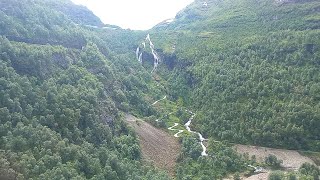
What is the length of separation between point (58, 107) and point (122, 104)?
46.4m

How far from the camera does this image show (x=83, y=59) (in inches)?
6742

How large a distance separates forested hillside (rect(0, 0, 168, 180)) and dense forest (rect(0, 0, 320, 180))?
0.89 ft

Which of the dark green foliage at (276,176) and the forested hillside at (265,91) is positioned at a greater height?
the forested hillside at (265,91)

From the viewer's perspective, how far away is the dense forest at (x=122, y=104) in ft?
336

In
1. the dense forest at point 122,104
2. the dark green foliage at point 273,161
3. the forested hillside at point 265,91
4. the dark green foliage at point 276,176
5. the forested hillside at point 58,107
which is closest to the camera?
the forested hillside at point 58,107

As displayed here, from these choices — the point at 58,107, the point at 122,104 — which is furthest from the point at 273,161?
the point at 58,107

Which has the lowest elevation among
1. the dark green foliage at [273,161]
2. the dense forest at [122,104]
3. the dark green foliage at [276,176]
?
the dark green foliage at [273,161]

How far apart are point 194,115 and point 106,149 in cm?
6312

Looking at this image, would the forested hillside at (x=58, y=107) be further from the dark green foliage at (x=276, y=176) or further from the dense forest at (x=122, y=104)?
the dark green foliage at (x=276, y=176)

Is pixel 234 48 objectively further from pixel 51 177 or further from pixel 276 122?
pixel 51 177

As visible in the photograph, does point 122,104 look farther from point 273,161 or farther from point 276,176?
point 276,176

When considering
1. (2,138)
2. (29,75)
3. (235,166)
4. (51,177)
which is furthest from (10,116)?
(235,166)

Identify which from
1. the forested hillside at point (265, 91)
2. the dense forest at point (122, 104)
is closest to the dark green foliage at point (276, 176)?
the dense forest at point (122, 104)

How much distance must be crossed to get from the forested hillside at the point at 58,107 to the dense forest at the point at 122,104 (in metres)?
0.27
